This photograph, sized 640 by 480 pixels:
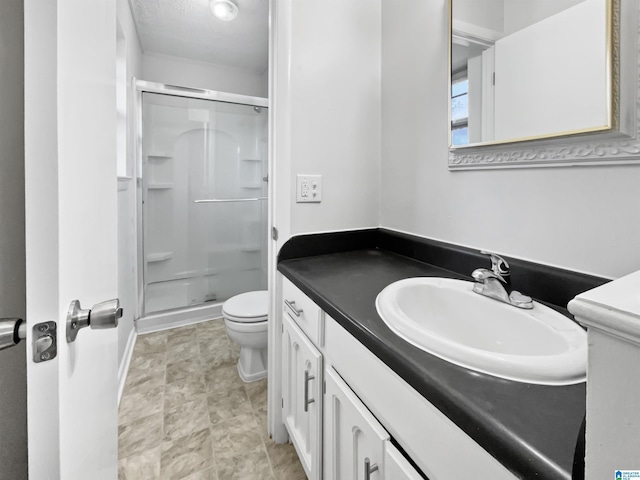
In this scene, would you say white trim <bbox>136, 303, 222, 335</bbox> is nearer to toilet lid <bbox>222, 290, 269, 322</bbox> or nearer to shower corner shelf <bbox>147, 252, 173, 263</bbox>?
shower corner shelf <bbox>147, 252, 173, 263</bbox>

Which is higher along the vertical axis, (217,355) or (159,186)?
(159,186)

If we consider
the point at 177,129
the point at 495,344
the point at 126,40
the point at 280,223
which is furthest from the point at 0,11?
the point at 177,129

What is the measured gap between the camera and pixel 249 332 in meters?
1.70

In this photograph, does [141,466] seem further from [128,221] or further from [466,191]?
[466,191]

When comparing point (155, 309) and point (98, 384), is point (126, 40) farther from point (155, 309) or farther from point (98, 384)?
point (98, 384)

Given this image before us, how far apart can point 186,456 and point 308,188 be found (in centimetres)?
125

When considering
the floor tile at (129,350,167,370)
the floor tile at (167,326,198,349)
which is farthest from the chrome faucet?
the floor tile at (167,326,198,349)

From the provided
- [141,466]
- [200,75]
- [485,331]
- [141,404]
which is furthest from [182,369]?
[200,75]

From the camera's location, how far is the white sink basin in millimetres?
477

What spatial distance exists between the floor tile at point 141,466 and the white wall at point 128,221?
2.04 feet

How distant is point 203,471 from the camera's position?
3.91ft

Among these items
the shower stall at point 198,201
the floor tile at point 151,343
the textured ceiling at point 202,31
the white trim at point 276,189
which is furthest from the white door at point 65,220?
the shower stall at point 198,201

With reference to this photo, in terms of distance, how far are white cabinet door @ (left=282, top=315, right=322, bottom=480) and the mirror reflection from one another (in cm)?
89

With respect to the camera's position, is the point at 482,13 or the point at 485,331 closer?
the point at 485,331
